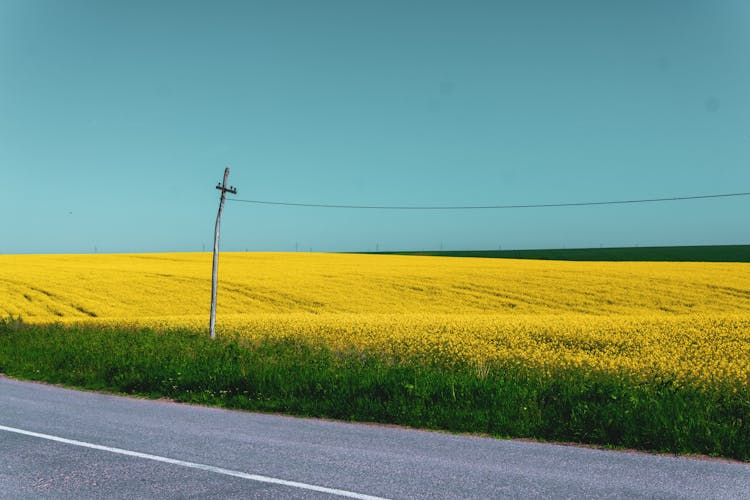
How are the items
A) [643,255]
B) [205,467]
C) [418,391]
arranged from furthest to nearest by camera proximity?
[643,255], [418,391], [205,467]

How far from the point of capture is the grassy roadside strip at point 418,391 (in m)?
7.50

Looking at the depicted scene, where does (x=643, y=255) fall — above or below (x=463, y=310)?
above

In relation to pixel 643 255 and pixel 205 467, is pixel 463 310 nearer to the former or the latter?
pixel 205 467

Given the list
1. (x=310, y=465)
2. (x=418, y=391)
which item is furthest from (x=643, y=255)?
(x=310, y=465)

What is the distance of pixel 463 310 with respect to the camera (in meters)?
27.1

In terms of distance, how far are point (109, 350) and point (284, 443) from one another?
903 cm

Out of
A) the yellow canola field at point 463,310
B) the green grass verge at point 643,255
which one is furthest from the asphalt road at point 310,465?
the green grass verge at point 643,255

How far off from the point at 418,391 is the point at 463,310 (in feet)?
59.9

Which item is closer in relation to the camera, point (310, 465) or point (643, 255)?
point (310, 465)

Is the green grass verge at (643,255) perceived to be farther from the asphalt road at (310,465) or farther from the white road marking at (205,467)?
the white road marking at (205,467)

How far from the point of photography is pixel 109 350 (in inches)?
569

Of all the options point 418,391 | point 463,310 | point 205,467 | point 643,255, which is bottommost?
point 463,310

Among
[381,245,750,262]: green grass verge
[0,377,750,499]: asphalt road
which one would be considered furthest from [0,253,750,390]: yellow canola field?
[381,245,750,262]: green grass verge

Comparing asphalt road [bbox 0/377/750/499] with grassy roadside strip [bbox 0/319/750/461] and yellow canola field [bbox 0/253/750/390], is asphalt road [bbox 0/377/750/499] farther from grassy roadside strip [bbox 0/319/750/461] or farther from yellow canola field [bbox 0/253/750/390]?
yellow canola field [bbox 0/253/750/390]
